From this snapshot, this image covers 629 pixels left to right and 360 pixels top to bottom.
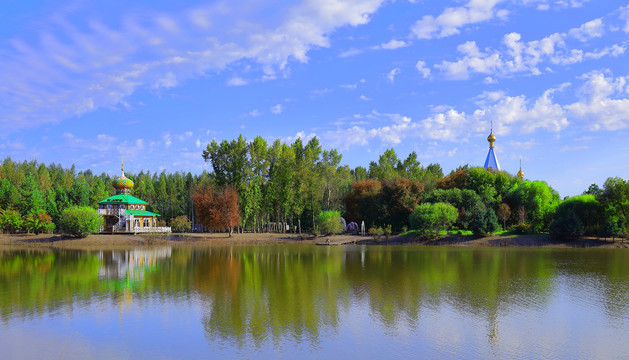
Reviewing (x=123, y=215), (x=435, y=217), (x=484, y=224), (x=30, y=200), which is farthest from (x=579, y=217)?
(x=30, y=200)

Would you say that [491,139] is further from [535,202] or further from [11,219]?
[11,219]

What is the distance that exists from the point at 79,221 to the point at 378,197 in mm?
41667

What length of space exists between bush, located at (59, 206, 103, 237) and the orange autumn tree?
45.9ft

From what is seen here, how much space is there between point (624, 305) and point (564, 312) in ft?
11.1

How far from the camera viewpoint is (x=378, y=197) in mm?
64500

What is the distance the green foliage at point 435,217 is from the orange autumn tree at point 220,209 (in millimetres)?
25181

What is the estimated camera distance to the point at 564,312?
17719 millimetres

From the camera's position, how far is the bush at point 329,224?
6056cm

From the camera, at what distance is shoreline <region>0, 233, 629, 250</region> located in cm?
4984

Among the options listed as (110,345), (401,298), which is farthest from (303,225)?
(110,345)

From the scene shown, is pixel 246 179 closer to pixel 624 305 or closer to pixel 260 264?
pixel 260 264

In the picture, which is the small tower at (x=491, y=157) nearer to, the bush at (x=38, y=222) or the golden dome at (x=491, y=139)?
the golden dome at (x=491, y=139)

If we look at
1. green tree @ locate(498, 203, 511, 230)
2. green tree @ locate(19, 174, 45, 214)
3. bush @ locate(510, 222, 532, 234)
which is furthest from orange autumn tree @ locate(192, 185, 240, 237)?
bush @ locate(510, 222, 532, 234)

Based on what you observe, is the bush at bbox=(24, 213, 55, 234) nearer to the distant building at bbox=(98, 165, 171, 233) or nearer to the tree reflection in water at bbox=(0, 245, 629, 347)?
the distant building at bbox=(98, 165, 171, 233)
